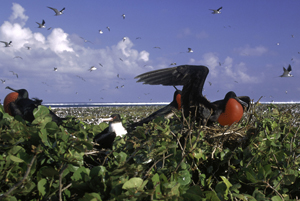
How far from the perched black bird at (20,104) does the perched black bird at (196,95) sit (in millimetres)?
1722

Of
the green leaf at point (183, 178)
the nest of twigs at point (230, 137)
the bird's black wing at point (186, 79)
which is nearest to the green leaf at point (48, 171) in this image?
the green leaf at point (183, 178)

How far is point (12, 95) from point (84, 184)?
2.55m

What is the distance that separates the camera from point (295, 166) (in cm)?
173

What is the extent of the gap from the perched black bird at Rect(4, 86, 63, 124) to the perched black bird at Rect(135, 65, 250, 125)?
5.65 ft

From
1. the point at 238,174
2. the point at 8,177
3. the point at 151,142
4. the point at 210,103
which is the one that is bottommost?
the point at 238,174

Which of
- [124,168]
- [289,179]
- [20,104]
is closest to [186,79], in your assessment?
[289,179]

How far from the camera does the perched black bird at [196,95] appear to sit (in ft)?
11.1

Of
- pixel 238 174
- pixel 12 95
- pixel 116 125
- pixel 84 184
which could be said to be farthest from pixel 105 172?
pixel 12 95

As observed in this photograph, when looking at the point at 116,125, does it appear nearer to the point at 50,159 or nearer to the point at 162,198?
the point at 50,159

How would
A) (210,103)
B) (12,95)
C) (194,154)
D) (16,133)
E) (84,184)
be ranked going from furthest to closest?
(210,103) → (12,95) → (194,154) → (16,133) → (84,184)

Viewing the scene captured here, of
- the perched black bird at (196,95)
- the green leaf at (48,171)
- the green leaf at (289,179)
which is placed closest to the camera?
the green leaf at (48,171)

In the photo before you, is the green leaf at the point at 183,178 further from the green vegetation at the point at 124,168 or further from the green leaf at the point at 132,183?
the green leaf at the point at 132,183

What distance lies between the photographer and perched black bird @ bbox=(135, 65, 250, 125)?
3.39 meters

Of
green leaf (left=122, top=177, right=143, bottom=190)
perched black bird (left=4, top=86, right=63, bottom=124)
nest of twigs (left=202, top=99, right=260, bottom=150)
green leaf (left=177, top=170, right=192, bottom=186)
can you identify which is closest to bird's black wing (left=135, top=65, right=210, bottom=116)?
nest of twigs (left=202, top=99, right=260, bottom=150)
